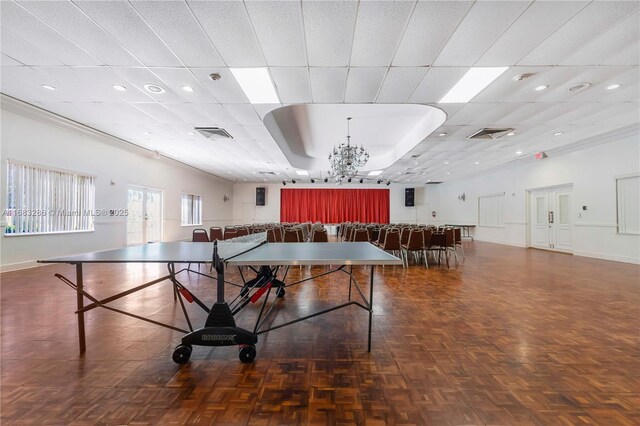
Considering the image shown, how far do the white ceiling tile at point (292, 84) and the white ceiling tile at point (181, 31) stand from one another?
30.8 inches

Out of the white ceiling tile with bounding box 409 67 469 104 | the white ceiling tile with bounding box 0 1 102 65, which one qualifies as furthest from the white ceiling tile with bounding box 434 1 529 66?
the white ceiling tile with bounding box 0 1 102 65

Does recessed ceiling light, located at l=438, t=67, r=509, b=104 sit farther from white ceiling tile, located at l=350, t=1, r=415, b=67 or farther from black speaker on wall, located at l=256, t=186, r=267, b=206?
black speaker on wall, located at l=256, t=186, r=267, b=206

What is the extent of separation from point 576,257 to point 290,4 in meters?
9.37

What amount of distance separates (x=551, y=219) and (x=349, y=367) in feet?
34.0

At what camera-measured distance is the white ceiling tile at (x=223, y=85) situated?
3812mm

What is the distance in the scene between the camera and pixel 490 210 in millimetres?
12148

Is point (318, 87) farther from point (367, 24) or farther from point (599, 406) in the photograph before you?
point (599, 406)

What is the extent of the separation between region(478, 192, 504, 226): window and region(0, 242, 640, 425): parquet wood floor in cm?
875

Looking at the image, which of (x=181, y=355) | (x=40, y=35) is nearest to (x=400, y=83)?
(x=181, y=355)

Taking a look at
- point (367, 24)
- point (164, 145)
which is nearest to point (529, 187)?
point (367, 24)

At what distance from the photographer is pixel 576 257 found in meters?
7.46

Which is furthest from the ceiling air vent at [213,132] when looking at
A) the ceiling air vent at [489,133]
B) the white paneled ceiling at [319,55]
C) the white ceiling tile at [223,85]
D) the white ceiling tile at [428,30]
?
the ceiling air vent at [489,133]

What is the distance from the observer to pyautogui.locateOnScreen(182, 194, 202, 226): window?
1199cm

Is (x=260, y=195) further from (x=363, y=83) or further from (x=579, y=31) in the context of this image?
(x=579, y=31)
